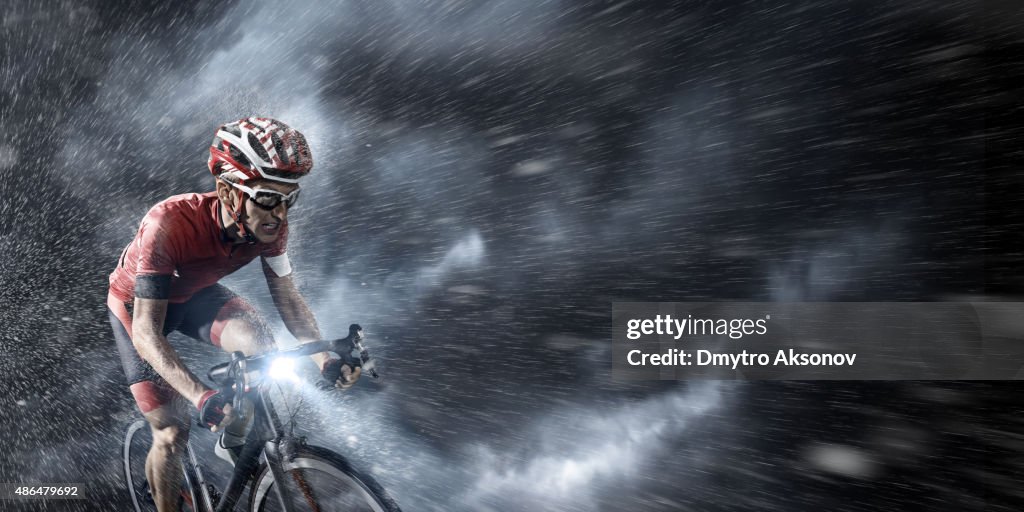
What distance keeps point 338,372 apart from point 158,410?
2.56 feet

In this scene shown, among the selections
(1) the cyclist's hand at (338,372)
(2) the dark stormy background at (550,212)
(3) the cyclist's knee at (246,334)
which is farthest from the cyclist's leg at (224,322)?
(1) the cyclist's hand at (338,372)

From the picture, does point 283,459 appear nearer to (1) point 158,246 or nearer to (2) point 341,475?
(2) point 341,475

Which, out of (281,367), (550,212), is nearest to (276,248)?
(281,367)

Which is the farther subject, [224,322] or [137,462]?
[137,462]

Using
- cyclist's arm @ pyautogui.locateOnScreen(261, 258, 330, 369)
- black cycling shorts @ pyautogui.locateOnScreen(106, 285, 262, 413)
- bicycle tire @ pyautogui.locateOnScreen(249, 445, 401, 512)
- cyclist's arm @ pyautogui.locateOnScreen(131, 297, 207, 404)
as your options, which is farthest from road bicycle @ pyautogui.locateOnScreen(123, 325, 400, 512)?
black cycling shorts @ pyautogui.locateOnScreen(106, 285, 262, 413)

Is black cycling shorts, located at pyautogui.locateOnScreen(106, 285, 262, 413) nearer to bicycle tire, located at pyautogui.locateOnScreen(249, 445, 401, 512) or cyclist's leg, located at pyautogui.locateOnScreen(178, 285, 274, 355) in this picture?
cyclist's leg, located at pyautogui.locateOnScreen(178, 285, 274, 355)

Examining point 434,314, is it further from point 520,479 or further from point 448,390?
point 520,479

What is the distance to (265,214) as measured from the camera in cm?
176

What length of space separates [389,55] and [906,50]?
2.22m

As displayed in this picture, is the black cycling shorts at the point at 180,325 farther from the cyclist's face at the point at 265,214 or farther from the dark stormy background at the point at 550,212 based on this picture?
the cyclist's face at the point at 265,214

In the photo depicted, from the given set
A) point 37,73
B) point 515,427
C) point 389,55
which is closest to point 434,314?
point 515,427

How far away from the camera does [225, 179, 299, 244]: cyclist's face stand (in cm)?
169

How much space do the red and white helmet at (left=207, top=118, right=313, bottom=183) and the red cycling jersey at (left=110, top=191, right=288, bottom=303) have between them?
0.60ft

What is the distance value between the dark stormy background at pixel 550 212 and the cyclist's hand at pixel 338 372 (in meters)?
0.65
